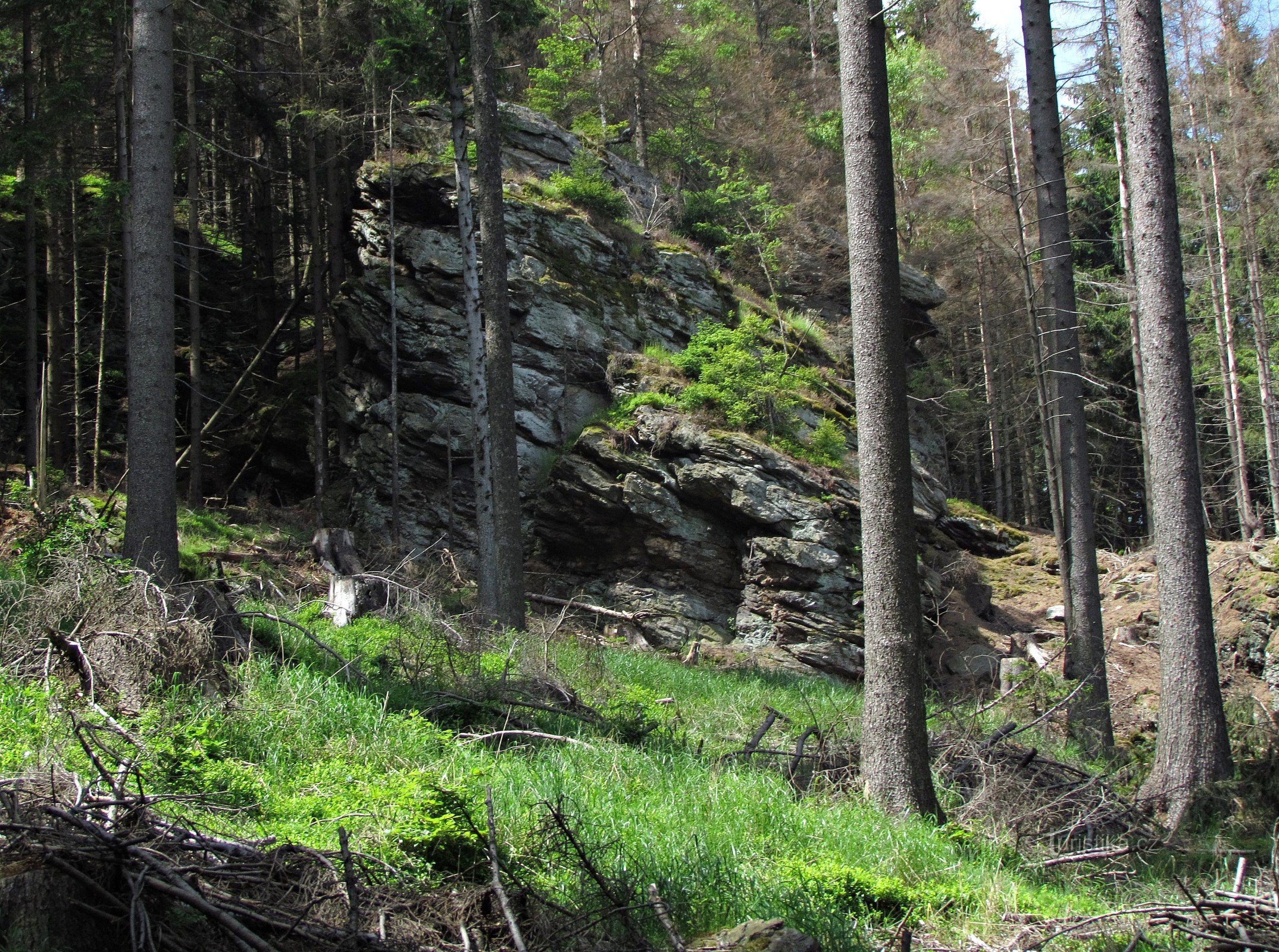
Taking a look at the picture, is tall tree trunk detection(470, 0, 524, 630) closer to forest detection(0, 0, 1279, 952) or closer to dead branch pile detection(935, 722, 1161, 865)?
forest detection(0, 0, 1279, 952)

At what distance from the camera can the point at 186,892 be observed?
3.23m

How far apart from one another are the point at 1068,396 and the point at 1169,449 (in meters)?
3.95

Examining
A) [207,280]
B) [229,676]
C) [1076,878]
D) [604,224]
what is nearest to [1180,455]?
[1076,878]

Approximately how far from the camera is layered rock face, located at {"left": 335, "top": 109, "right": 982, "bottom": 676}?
16.7 metres

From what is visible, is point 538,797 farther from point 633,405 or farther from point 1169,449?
point 633,405

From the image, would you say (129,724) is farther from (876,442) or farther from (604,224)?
(604,224)

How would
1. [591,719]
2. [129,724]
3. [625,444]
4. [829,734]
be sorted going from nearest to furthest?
1. [129,724]
2. [591,719]
3. [829,734]
4. [625,444]

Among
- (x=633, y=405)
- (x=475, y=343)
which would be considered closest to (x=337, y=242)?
(x=475, y=343)

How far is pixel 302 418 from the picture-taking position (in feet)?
72.1

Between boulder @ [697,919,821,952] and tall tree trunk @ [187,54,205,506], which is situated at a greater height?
tall tree trunk @ [187,54,205,506]

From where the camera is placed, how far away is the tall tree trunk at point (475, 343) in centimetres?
1381

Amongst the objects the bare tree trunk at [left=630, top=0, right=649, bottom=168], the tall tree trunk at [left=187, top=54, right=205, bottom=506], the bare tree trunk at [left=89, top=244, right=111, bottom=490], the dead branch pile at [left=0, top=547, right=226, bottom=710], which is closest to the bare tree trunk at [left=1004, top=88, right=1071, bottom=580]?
the dead branch pile at [left=0, top=547, right=226, bottom=710]

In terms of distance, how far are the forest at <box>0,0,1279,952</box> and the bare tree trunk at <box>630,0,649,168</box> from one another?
224mm

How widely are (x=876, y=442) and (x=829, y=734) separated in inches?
122
